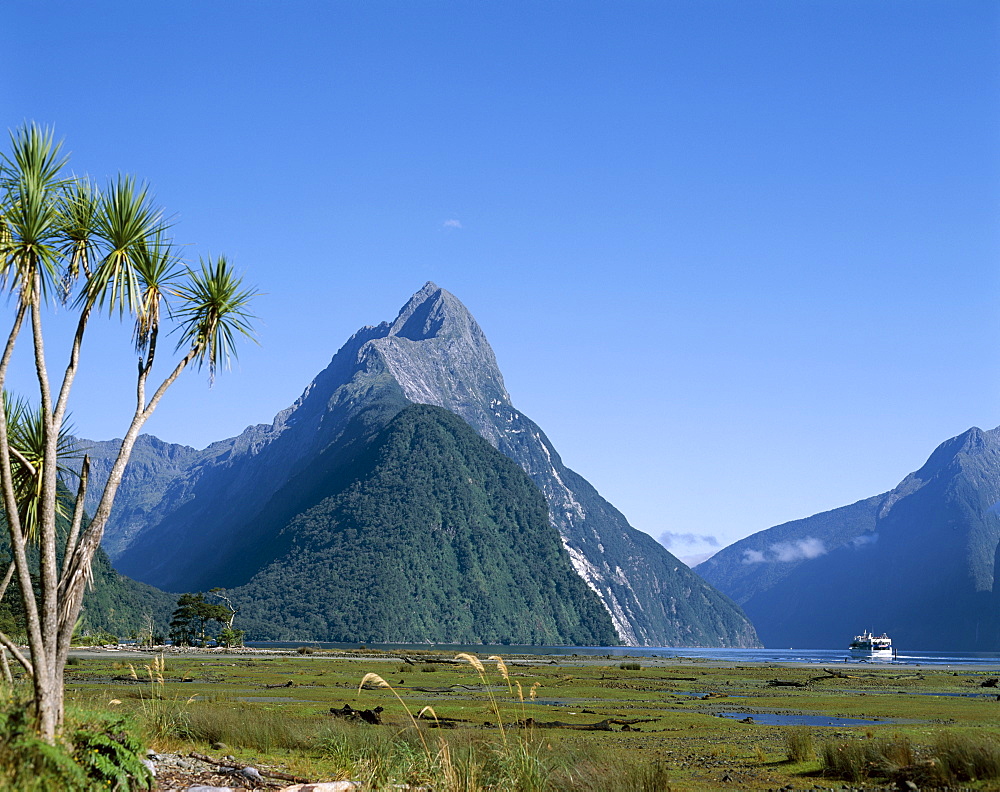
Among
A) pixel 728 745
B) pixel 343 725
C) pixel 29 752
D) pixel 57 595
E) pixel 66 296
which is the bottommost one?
pixel 728 745

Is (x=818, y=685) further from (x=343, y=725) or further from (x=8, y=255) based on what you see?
(x=8, y=255)

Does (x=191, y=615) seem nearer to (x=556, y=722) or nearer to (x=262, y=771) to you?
(x=556, y=722)

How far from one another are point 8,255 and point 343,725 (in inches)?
509

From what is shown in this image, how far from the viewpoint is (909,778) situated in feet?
60.6

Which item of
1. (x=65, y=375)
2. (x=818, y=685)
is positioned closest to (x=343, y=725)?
(x=65, y=375)

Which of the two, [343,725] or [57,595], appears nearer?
[57,595]

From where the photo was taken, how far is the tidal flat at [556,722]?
15.5 meters

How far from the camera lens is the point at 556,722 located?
32375mm

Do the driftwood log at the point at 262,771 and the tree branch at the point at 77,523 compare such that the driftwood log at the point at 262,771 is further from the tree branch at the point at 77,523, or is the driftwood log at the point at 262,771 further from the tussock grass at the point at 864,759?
the tussock grass at the point at 864,759

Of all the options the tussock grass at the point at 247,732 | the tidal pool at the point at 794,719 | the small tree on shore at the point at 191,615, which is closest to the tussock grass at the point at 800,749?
the tussock grass at the point at 247,732

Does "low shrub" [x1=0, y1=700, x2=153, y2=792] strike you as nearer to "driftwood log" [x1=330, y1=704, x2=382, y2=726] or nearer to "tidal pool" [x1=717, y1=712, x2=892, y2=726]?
"driftwood log" [x1=330, y1=704, x2=382, y2=726]

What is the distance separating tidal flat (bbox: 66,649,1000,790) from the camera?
611 inches

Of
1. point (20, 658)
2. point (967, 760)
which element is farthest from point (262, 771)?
point (967, 760)

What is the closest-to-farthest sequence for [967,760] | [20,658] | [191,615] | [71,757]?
[71,757]
[20,658]
[967,760]
[191,615]
